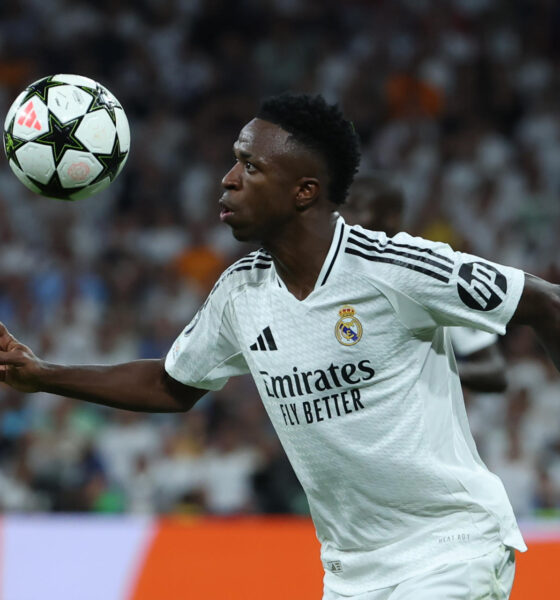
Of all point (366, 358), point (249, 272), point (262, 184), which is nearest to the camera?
point (366, 358)

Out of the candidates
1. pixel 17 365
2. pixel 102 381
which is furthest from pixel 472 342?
pixel 17 365

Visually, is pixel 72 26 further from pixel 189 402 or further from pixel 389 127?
pixel 189 402

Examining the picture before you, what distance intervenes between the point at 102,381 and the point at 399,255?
120cm

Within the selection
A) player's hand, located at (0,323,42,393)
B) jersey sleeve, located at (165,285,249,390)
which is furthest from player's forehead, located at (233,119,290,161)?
player's hand, located at (0,323,42,393)

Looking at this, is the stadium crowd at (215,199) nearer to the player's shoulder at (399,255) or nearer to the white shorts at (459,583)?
the white shorts at (459,583)

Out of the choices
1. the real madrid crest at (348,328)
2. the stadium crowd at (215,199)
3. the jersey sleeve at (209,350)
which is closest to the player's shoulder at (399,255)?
the real madrid crest at (348,328)

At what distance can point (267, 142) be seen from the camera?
3.50 m

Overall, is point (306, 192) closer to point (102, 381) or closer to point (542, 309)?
point (542, 309)

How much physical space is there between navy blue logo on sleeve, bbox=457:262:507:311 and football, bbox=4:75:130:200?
1334mm

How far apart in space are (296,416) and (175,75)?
9.14 metres

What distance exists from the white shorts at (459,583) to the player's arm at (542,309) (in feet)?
2.25

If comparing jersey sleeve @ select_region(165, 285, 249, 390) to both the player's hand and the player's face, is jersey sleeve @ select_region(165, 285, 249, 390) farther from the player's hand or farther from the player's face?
the player's hand

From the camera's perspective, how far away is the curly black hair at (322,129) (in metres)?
3.50

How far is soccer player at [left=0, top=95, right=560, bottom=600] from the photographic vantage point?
3.31 meters
